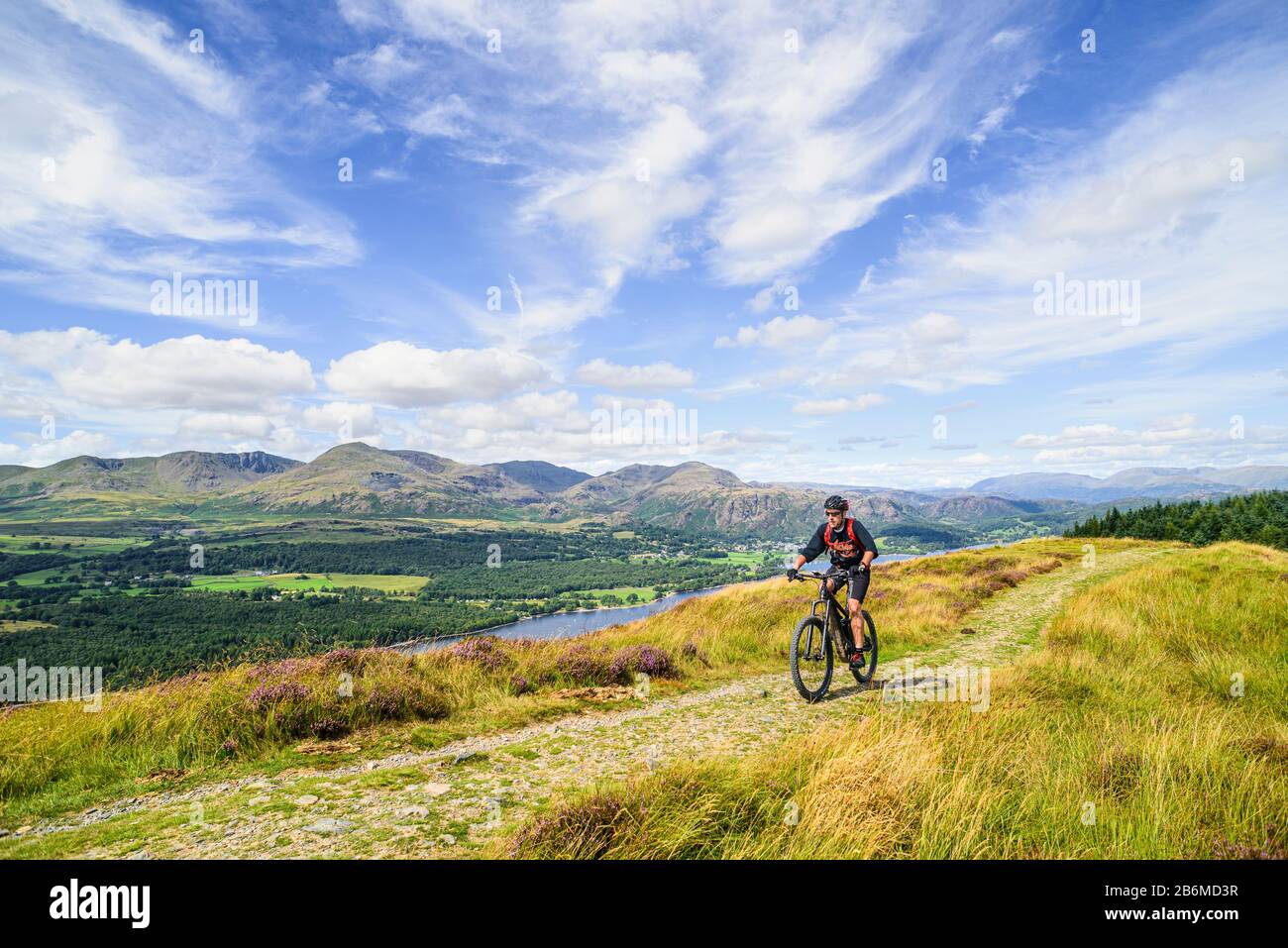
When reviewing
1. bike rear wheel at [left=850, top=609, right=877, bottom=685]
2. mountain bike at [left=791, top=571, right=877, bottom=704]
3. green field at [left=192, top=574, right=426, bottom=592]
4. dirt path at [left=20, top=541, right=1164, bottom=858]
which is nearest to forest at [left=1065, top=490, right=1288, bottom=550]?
bike rear wheel at [left=850, top=609, right=877, bottom=685]

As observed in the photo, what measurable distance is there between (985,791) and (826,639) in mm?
5328

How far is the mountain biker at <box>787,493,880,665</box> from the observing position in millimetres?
10570

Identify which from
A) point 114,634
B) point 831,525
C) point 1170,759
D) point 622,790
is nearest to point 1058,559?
point 831,525

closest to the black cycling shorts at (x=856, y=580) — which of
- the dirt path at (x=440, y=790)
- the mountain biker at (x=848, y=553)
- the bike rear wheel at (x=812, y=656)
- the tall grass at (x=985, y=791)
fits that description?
the mountain biker at (x=848, y=553)

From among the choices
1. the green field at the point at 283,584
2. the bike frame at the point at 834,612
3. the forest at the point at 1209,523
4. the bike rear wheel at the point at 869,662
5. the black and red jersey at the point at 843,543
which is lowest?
the green field at the point at 283,584

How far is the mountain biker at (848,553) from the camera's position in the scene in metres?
10.6

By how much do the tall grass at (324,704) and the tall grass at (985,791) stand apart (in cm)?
452

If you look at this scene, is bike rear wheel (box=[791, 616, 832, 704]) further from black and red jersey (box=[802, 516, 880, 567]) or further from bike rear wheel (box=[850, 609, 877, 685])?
black and red jersey (box=[802, 516, 880, 567])

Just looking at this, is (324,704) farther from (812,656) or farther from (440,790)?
(812,656)

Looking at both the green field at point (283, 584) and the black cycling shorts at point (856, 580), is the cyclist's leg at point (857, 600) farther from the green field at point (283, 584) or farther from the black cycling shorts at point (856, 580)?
the green field at point (283, 584)

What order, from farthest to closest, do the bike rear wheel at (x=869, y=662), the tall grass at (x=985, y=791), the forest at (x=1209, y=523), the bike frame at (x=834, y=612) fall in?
the forest at (x=1209, y=523) → the bike rear wheel at (x=869, y=662) → the bike frame at (x=834, y=612) → the tall grass at (x=985, y=791)

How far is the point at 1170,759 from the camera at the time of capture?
19.5 feet
